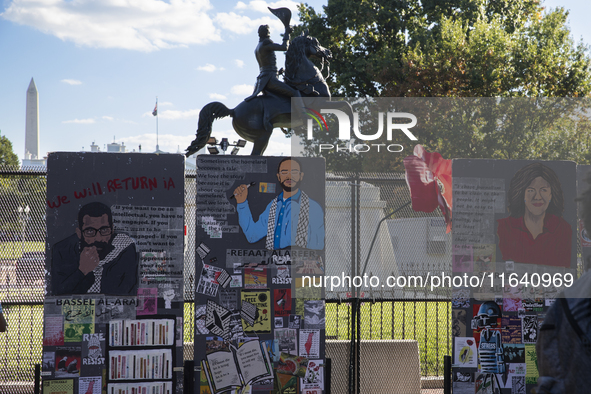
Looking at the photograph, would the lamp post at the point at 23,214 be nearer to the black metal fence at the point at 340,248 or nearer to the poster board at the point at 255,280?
the black metal fence at the point at 340,248

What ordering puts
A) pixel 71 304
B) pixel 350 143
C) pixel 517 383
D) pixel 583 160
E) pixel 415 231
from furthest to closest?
pixel 350 143, pixel 583 160, pixel 415 231, pixel 517 383, pixel 71 304

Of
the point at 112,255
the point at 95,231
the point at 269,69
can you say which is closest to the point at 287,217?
the point at 112,255

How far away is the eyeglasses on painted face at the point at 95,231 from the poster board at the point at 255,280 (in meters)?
0.72

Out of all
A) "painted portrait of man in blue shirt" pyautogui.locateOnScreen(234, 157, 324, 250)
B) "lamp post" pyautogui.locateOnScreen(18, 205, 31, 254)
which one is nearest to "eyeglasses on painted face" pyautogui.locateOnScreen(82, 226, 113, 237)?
"painted portrait of man in blue shirt" pyautogui.locateOnScreen(234, 157, 324, 250)

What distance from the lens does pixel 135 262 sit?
13.4ft

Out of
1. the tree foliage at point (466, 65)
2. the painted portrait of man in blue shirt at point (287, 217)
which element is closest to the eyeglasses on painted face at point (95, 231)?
the painted portrait of man in blue shirt at point (287, 217)

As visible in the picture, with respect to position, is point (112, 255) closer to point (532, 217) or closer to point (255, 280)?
point (255, 280)

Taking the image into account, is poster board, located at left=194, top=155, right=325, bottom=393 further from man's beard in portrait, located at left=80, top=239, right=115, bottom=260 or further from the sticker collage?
the sticker collage

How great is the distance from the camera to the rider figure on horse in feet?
17.0

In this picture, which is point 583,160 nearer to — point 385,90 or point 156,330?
point 385,90

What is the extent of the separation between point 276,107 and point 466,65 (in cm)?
1086

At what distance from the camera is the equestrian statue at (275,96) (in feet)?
17.0

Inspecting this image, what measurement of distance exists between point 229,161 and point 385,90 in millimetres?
12608

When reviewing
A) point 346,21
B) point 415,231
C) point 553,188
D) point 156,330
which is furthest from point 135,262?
point 346,21
